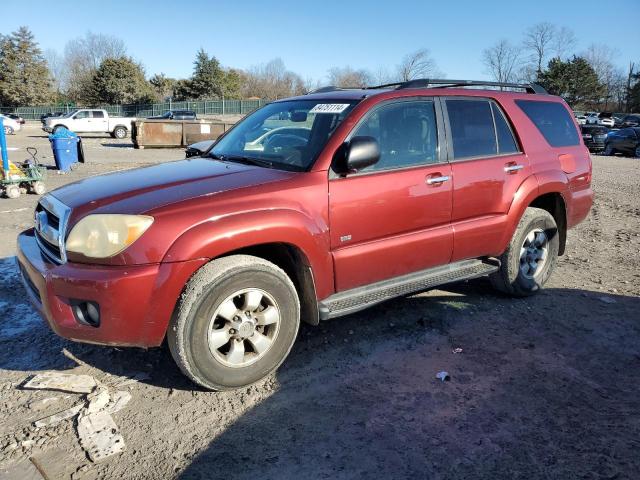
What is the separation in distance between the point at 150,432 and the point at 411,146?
2.61 m

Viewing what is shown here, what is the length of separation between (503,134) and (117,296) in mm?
3435

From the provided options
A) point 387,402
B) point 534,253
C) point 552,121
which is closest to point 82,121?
point 552,121

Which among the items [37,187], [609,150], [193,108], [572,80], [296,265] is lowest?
[609,150]

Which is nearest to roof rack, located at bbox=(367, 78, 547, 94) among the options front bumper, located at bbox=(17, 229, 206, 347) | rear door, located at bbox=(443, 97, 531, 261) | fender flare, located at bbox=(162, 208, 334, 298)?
rear door, located at bbox=(443, 97, 531, 261)

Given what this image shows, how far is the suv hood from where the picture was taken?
9.45 ft

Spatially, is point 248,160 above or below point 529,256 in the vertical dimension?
above

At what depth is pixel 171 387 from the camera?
10.4ft

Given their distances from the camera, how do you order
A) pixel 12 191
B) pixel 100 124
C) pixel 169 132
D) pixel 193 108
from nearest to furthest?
pixel 12 191 < pixel 169 132 < pixel 100 124 < pixel 193 108

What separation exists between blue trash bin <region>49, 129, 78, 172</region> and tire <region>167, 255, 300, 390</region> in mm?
12770

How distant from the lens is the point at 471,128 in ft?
13.6

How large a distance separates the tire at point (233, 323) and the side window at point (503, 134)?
2.41 m

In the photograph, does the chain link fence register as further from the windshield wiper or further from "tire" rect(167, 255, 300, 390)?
"tire" rect(167, 255, 300, 390)

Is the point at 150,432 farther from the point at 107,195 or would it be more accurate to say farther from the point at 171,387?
the point at 107,195

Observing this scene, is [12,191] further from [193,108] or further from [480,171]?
[193,108]
